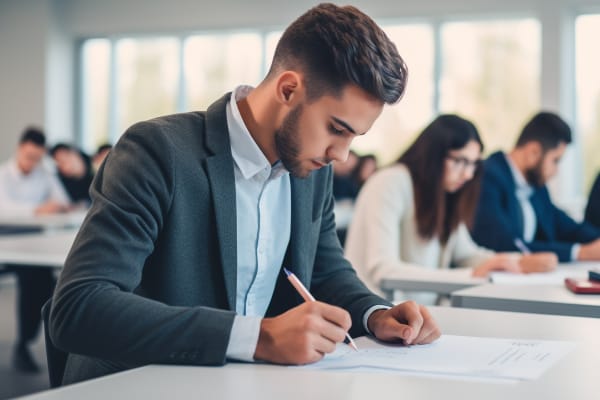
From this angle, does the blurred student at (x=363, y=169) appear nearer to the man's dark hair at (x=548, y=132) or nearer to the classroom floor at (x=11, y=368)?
the classroom floor at (x=11, y=368)

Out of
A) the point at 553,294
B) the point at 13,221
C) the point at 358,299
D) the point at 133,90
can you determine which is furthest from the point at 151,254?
the point at 133,90

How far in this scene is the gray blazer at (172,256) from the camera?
4.05 ft

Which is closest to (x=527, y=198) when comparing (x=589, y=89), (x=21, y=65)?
(x=589, y=89)

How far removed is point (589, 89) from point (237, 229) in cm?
751

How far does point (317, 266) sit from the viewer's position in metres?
1.76

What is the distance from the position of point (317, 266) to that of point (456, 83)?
7.48m

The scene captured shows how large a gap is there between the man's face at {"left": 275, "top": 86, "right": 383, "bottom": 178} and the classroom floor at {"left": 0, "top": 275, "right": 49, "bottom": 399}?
2587 millimetres

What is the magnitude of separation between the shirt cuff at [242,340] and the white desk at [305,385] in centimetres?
2

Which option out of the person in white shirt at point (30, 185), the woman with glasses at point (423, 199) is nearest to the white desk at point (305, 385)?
the woman with glasses at point (423, 199)

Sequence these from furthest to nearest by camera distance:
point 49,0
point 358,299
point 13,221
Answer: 1. point 49,0
2. point 13,221
3. point 358,299

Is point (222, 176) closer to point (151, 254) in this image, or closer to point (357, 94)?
point (151, 254)

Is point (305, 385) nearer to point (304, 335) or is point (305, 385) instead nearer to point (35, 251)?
point (304, 335)

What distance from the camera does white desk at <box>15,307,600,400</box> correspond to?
3.47 feet

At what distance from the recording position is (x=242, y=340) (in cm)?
124
